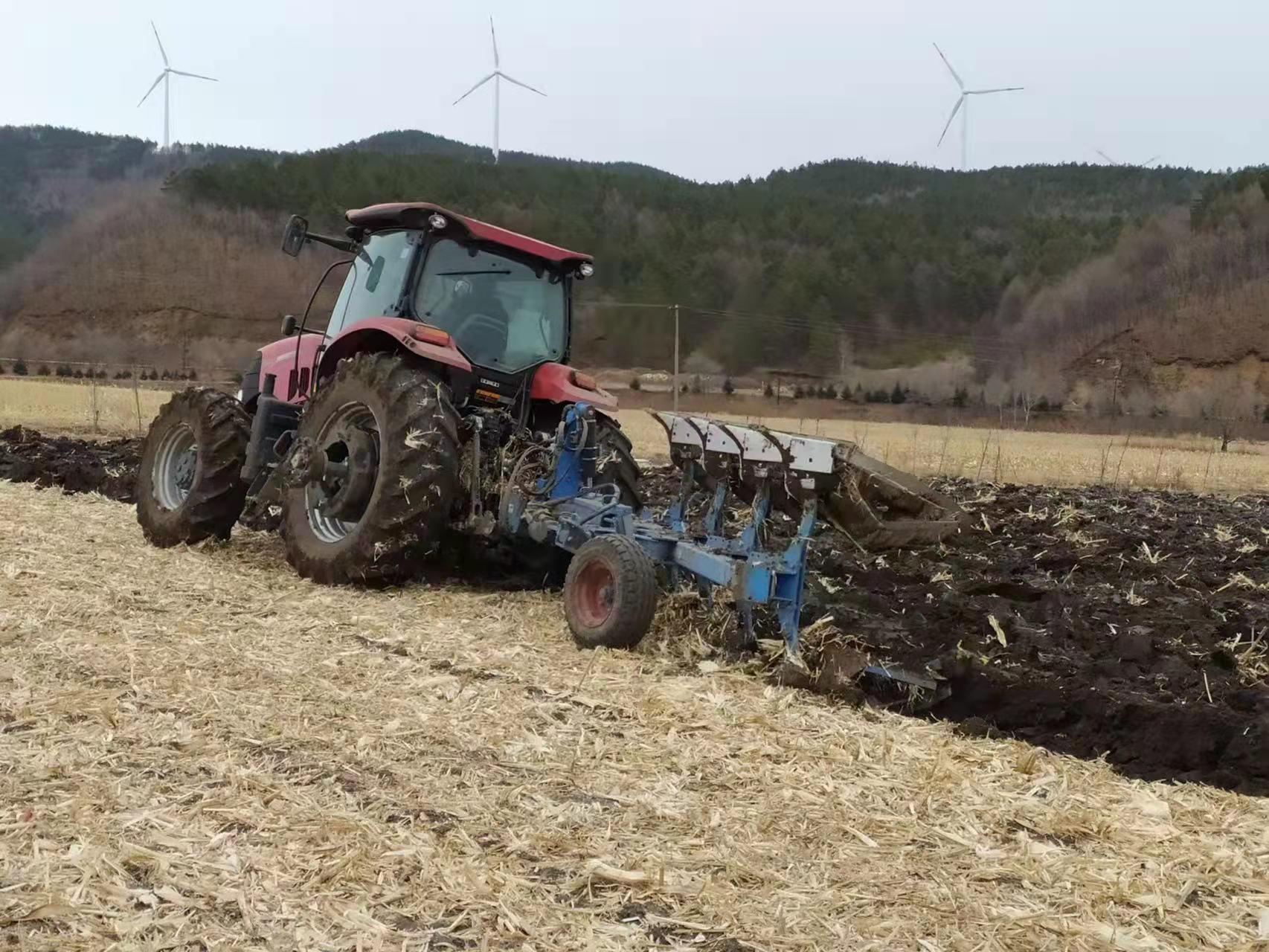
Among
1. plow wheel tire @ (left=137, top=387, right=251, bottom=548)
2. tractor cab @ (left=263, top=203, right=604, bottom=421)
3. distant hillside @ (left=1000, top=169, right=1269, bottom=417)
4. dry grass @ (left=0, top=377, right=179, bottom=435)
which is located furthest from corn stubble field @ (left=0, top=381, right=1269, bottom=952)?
distant hillside @ (left=1000, top=169, right=1269, bottom=417)

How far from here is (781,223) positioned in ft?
195

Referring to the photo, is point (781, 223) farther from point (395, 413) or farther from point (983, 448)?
point (395, 413)

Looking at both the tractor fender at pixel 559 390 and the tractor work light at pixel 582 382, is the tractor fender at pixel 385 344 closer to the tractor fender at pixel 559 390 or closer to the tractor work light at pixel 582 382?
the tractor fender at pixel 559 390

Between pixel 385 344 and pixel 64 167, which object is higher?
pixel 64 167

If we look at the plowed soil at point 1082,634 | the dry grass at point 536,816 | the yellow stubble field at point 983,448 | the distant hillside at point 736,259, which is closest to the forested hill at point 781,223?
the distant hillside at point 736,259

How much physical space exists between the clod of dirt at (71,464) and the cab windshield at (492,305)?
4531mm

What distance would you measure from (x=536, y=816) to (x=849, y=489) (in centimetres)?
228

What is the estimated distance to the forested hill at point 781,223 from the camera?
44.1 meters

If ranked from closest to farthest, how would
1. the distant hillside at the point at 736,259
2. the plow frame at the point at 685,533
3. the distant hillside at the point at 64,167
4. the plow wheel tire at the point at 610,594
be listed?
the plow frame at the point at 685,533 < the plow wheel tire at the point at 610,594 < the distant hillside at the point at 736,259 < the distant hillside at the point at 64,167

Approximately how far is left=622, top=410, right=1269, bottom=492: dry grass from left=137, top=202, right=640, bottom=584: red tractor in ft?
22.7

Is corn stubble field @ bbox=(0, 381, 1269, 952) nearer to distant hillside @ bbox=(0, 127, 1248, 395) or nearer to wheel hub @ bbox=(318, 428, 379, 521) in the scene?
wheel hub @ bbox=(318, 428, 379, 521)

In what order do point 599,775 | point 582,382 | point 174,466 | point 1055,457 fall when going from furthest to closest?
point 1055,457, point 174,466, point 582,382, point 599,775

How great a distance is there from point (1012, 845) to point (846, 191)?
87739 mm

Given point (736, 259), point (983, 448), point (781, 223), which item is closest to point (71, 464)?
point (983, 448)
